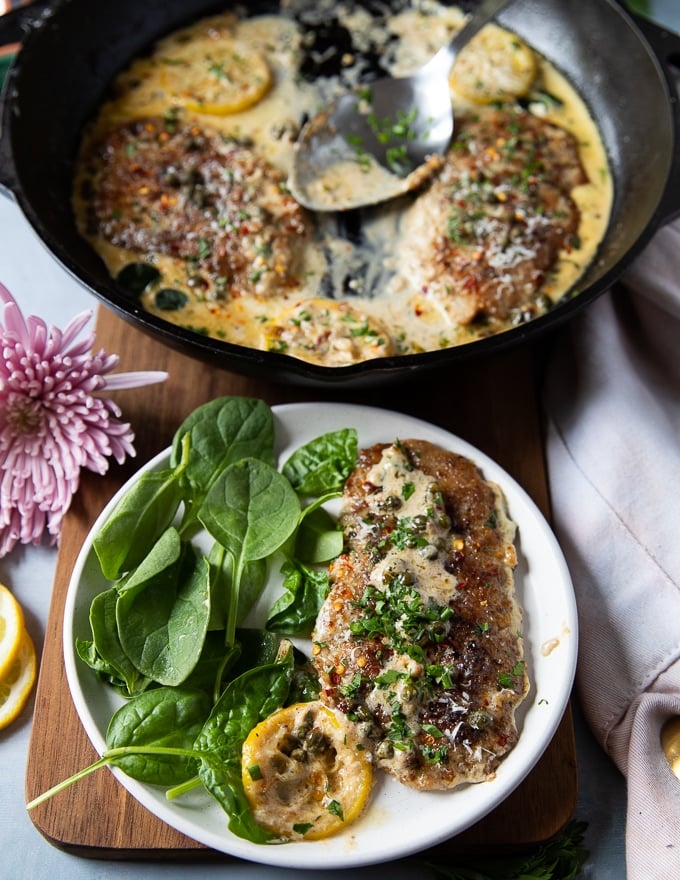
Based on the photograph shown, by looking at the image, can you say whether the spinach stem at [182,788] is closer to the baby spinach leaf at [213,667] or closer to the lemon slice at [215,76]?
the baby spinach leaf at [213,667]

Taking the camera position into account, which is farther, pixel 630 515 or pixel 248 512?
pixel 630 515

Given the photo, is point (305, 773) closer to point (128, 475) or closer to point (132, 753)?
point (132, 753)

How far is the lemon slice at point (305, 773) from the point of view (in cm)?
213

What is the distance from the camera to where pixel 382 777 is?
2.22 meters

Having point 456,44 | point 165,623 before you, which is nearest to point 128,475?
point 165,623

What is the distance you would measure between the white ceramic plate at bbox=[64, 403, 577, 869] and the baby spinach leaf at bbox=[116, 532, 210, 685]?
0.53 feet

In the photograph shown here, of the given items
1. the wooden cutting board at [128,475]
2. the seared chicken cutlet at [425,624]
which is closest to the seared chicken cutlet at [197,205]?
the wooden cutting board at [128,475]

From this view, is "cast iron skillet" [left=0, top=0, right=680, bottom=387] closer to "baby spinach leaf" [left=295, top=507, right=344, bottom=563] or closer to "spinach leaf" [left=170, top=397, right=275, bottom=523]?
"spinach leaf" [left=170, top=397, right=275, bottom=523]

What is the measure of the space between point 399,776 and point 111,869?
0.78 m

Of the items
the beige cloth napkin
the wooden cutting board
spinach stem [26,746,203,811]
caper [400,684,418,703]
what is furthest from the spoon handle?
spinach stem [26,746,203,811]

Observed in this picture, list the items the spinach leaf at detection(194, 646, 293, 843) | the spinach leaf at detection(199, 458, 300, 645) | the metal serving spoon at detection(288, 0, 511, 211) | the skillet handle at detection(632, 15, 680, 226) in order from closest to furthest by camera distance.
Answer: the spinach leaf at detection(194, 646, 293, 843)
the spinach leaf at detection(199, 458, 300, 645)
the skillet handle at detection(632, 15, 680, 226)
the metal serving spoon at detection(288, 0, 511, 211)

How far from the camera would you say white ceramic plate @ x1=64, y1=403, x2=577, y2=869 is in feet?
6.95

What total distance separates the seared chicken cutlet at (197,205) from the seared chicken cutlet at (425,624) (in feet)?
2.79

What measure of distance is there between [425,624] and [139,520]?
0.76 m
